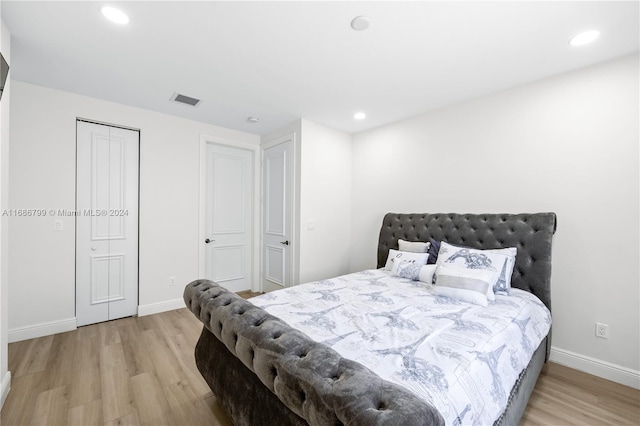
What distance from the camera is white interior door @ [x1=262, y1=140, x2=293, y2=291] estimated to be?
3.80 metres

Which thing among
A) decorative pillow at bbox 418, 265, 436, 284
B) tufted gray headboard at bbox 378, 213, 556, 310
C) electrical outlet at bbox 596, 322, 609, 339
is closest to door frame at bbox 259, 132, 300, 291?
tufted gray headboard at bbox 378, 213, 556, 310

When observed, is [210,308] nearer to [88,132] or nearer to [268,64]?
[268,64]

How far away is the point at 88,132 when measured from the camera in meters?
3.03

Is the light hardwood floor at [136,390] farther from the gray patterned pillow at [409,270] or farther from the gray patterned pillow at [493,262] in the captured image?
the gray patterned pillow at [409,270]

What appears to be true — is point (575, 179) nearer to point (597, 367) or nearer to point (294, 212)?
point (597, 367)

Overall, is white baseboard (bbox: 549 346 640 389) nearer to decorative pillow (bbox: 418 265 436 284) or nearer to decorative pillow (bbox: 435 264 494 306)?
decorative pillow (bbox: 435 264 494 306)

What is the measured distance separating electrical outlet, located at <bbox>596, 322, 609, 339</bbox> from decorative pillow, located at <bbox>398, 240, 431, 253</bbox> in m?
1.42

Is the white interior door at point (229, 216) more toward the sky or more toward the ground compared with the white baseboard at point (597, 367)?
more toward the sky

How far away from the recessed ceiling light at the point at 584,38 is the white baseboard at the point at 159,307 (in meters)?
4.66

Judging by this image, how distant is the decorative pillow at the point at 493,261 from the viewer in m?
2.24

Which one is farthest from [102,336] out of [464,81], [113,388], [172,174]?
[464,81]

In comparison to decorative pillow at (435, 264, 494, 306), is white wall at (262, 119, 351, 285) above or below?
above

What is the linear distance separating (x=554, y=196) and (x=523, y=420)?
1.80 meters

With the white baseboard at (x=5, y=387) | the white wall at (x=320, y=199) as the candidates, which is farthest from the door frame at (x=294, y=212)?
the white baseboard at (x=5, y=387)
